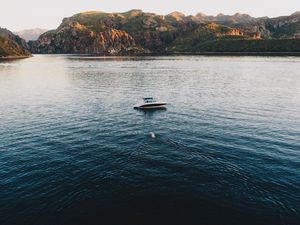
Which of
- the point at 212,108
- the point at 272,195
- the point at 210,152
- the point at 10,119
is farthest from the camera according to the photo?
the point at 212,108

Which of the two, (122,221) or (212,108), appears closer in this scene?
(122,221)

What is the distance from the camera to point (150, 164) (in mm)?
47219

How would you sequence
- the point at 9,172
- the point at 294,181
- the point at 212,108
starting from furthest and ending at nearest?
the point at 212,108 < the point at 9,172 < the point at 294,181

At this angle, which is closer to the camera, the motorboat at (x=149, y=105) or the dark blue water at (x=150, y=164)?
the dark blue water at (x=150, y=164)

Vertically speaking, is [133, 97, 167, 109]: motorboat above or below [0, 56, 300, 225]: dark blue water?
above

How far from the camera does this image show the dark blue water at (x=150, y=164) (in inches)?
1356

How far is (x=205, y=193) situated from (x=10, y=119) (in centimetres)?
6265

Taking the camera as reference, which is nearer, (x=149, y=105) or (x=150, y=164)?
(x=150, y=164)

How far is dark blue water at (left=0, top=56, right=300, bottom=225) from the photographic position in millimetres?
34438

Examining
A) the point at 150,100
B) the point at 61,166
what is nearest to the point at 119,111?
the point at 150,100

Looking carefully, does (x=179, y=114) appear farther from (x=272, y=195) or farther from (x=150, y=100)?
(x=272, y=195)

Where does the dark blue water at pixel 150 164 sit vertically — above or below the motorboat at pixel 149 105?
below

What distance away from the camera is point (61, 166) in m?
47.2

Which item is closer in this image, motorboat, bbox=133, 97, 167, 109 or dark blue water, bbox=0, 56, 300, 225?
dark blue water, bbox=0, 56, 300, 225
